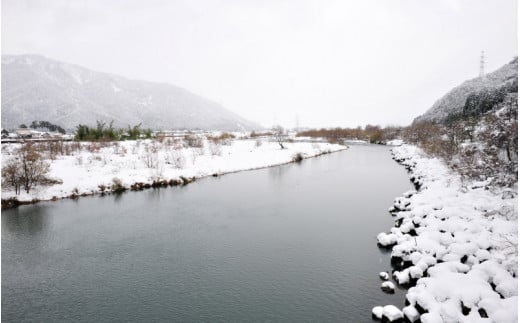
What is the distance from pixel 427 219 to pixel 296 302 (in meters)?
9.77

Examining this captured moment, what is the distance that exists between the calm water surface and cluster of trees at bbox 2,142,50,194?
3.64m

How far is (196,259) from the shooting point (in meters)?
13.5

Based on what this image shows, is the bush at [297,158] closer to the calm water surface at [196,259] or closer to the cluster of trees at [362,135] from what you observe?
the calm water surface at [196,259]

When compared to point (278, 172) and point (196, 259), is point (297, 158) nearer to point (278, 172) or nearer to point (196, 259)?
point (278, 172)

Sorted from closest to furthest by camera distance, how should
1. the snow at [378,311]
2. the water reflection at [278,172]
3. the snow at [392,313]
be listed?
the snow at [392,313] < the snow at [378,311] < the water reflection at [278,172]

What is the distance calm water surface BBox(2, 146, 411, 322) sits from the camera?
9.98 metres

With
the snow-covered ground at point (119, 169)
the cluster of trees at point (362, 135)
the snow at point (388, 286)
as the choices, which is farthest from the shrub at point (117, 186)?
the cluster of trees at point (362, 135)

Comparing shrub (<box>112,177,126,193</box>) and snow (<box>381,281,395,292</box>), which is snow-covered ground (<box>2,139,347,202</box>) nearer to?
shrub (<box>112,177,126,193</box>)

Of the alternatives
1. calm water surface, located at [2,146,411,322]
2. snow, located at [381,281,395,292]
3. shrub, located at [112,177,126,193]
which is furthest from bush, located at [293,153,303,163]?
snow, located at [381,281,395,292]

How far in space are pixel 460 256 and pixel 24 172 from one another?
106ft

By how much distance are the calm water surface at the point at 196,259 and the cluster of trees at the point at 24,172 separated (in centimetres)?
364

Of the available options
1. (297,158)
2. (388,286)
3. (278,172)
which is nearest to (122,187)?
(278,172)

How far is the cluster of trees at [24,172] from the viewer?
2439 centimetres

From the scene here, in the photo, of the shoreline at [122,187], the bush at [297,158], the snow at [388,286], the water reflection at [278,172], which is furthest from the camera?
the bush at [297,158]
